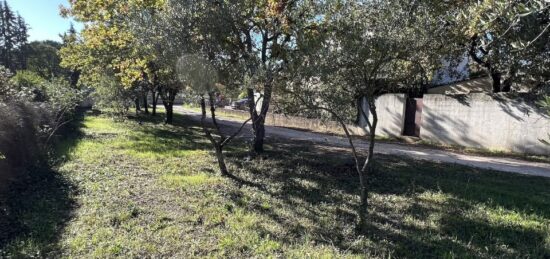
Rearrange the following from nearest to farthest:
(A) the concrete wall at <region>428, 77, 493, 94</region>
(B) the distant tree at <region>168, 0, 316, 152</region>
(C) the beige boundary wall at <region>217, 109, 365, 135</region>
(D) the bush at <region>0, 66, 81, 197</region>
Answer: (B) the distant tree at <region>168, 0, 316, 152</region> → (D) the bush at <region>0, 66, 81, 197</region> → (A) the concrete wall at <region>428, 77, 493, 94</region> → (C) the beige boundary wall at <region>217, 109, 365, 135</region>

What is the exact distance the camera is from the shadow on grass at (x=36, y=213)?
5504mm

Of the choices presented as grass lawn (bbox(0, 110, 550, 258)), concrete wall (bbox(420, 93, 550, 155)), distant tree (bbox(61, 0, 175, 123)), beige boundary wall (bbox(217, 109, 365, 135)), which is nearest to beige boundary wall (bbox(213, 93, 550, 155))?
concrete wall (bbox(420, 93, 550, 155))

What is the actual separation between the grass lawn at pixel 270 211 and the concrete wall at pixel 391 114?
26.2ft

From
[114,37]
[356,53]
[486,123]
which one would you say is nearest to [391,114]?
[486,123]

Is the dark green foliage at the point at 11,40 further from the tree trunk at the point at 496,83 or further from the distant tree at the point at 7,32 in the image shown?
the tree trunk at the point at 496,83

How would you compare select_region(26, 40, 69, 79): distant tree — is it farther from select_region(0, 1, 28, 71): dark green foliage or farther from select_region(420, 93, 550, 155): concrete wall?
select_region(420, 93, 550, 155): concrete wall

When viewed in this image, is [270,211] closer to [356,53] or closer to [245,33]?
[356,53]

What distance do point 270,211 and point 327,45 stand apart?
2.96 m

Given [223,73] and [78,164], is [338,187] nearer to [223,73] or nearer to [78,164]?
[223,73]

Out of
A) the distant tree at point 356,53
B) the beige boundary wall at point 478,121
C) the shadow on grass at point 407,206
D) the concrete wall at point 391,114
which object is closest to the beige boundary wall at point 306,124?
the concrete wall at point 391,114

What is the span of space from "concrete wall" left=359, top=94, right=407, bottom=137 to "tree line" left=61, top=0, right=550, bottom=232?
344 inches

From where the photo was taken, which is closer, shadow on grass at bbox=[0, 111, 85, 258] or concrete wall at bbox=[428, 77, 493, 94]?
shadow on grass at bbox=[0, 111, 85, 258]

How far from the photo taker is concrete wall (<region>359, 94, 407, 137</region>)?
19.0m

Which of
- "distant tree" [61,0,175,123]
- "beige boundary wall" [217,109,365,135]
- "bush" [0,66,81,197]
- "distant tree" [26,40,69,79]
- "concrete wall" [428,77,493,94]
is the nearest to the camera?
"bush" [0,66,81,197]
